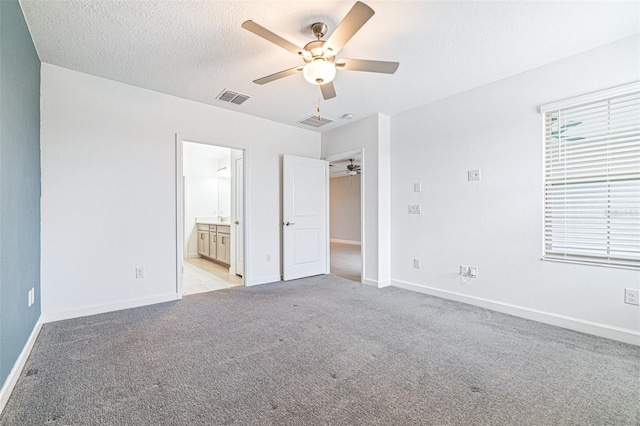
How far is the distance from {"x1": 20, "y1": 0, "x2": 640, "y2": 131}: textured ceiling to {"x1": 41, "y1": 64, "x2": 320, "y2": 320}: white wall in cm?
29

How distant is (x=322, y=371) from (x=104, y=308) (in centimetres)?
260

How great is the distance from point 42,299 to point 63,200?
38.7 inches

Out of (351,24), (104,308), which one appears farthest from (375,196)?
(104,308)

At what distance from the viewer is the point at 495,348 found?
87.6 inches

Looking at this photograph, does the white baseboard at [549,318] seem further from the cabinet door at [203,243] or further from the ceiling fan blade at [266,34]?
the cabinet door at [203,243]

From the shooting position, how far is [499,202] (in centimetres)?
307

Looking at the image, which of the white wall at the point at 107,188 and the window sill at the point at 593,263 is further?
the white wall at the point at 107,188

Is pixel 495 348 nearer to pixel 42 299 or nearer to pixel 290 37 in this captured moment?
pixel 290 37

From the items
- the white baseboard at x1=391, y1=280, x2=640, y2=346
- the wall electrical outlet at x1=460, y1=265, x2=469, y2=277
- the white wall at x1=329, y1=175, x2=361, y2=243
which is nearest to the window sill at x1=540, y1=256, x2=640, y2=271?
the white baseboard at x1=391, y1=280, x2=640, y2=346

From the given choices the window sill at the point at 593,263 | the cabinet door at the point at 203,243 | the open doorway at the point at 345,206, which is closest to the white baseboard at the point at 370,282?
the window sill at the point at 593,263

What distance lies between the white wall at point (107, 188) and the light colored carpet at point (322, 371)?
0.38 meters

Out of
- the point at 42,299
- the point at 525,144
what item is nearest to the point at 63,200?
the point at 42,299

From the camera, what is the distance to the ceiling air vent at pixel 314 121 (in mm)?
4301

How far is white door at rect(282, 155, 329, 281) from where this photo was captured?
14.7 ft
